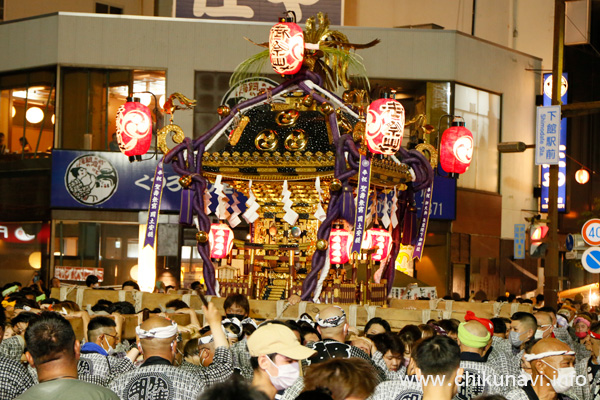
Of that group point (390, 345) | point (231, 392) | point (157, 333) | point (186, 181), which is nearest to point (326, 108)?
point (186, 181)

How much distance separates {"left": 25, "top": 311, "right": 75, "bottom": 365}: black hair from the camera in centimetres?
501

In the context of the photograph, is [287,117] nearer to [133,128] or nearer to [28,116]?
[133,128]

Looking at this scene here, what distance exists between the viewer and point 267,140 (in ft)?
57.1

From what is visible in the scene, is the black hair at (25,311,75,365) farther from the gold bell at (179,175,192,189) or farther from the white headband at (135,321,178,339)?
the gold bell at (179,175,192,189)

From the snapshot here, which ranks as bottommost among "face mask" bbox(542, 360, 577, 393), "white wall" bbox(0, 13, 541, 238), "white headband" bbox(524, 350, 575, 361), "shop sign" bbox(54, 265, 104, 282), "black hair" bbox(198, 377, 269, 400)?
"shop sign" bbox(54, 265, 104, 282)

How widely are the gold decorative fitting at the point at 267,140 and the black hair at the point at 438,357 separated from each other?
12267 millimetres

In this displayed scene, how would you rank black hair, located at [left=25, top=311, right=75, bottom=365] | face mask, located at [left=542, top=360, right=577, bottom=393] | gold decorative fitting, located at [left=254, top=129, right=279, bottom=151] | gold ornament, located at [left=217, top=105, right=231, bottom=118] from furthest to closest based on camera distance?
gold ornament, located at [left=217, top=105, right=231, bottom=118]
gold decorative fitting, located at [left=254, top=129, right=279, bottom=151]
face mask, located at [left=542, top=360, right=577, bottom=393]
black hair, located at [left=25, top=311, right=75, bottom=365]

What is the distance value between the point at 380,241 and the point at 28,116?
14092mm

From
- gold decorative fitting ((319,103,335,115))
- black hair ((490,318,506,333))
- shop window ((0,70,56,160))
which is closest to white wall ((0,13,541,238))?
shop window ((0,70,56,160))

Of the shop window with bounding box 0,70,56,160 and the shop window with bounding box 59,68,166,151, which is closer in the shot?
the shop window with bounding box 59,68,166,151

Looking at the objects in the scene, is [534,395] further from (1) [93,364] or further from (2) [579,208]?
(2) [579,208]

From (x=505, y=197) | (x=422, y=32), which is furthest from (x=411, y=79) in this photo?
(x=505, y=197)

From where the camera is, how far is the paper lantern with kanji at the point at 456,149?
19125mm

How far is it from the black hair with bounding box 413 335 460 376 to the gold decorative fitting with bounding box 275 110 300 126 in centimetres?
1219
